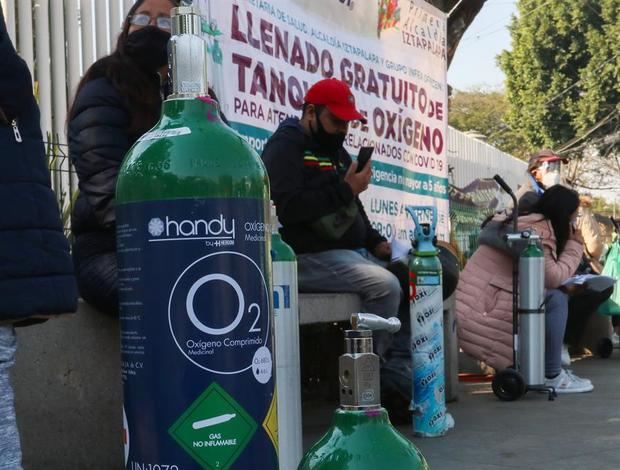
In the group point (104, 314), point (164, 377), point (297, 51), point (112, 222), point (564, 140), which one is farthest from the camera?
point (564, 140)

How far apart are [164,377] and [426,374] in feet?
12.1

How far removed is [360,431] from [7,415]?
49.4 inches

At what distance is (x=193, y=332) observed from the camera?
1.66 metres

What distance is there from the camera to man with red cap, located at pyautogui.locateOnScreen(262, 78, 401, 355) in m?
5.23

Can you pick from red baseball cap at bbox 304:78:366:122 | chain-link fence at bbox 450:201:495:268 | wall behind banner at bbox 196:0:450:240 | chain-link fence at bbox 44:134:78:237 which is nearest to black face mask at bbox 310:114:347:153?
red baseball cap at bbox 304:78:366:122

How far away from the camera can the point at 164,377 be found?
1.66m

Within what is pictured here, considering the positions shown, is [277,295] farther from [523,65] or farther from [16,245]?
[523,65]

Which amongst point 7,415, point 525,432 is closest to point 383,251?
point 525,432

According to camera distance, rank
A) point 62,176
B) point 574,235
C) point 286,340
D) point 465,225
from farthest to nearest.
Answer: point 465,225 < point 574,235 < point 62,176 < point 286,340

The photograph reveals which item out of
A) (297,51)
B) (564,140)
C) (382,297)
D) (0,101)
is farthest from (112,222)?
(564,140)

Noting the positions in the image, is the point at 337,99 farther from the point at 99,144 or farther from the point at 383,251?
the point at 99,144

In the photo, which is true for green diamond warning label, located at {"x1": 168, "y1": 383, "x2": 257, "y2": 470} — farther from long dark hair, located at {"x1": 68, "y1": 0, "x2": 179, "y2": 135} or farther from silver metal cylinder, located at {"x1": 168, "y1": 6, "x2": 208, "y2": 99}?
long dark hair, located at {"x1": 68, "y1": 0, "x2": 179, "y2": 135}

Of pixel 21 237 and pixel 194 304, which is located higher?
pixel 21 237

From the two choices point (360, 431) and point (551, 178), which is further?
point (551, 178)
